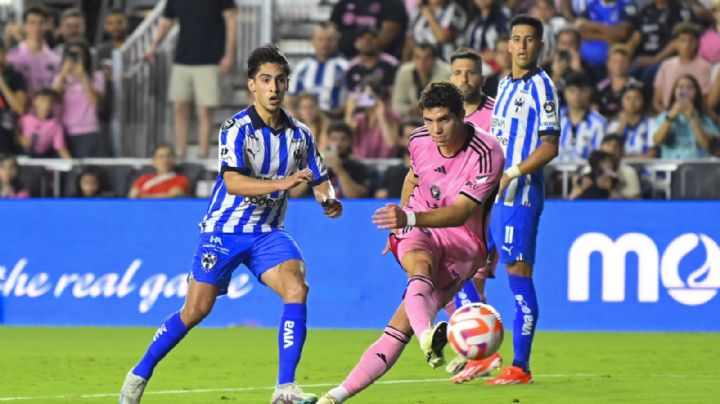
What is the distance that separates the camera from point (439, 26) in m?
18.5

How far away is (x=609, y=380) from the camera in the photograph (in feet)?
34.9

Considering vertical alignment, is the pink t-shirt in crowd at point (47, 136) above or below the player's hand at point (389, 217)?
below

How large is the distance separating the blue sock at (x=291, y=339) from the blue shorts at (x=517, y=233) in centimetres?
228

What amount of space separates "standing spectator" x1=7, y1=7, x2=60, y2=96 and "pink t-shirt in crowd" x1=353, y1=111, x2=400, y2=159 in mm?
3948

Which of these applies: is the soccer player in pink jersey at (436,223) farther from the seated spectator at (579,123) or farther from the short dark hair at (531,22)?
the seated spectator at (579,123)

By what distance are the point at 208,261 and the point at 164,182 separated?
7976 millimetres

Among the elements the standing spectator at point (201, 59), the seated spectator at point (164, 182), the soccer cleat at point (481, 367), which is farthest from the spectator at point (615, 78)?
the soccer cleat at point (481, 367)

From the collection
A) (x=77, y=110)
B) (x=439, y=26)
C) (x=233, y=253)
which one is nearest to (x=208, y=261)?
(x=233, y=253)

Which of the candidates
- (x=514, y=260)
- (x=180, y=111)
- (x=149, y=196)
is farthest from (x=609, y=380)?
(x=180, y=111)

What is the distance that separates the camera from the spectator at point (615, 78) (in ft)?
56.3

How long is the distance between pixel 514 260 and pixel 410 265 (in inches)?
86.0

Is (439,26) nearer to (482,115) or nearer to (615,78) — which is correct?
(615,78)

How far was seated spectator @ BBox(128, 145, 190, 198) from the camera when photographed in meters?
16.7

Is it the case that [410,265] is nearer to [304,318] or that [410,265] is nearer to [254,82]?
[304,318]
